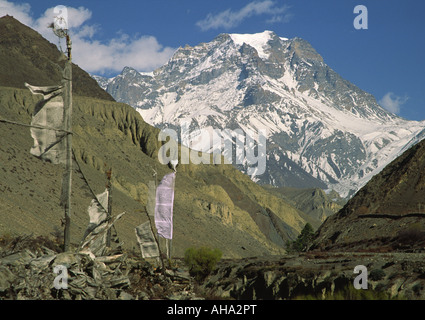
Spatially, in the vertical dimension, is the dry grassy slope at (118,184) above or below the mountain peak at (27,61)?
below

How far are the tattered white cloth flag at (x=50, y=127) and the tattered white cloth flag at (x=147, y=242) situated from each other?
13.2 ft

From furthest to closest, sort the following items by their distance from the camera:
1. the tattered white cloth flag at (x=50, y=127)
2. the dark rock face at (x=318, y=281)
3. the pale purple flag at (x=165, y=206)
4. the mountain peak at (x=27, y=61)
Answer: the mountain peak at (x=27, y=61)
the dark rock face at (x=318, y=281)
the pale purple flag at (x=165, y=206)
the tattered white cloth flag at (x=50, y=127)

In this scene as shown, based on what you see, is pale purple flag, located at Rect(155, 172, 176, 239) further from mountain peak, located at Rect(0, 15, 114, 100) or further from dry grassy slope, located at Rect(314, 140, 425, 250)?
mountain peak, located at Rect(0, 15, 114, 100)

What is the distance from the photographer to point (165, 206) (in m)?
18.3

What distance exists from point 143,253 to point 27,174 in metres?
57.2

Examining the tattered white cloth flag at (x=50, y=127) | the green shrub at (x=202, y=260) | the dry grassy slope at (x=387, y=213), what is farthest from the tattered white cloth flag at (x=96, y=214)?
the dry grassy slope at (x=387, y=213)

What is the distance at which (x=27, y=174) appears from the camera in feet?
228

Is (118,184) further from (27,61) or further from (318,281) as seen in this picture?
(318,281)

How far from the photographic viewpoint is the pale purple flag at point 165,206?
18.2m

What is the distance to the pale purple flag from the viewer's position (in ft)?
59.9

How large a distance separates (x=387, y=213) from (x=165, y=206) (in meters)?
52.5

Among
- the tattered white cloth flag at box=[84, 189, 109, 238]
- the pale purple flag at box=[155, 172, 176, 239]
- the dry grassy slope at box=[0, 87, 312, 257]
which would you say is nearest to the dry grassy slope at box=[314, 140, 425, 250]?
the dry grassy slope at box=[0, 87, 312, 257]

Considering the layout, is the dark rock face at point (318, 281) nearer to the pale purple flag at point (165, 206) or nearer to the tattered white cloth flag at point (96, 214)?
the pale purple flag at point (165, 206)
